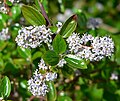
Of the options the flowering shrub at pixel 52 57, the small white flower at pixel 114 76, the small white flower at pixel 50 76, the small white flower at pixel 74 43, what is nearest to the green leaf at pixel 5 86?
the flowering shrub at pixel 52 57

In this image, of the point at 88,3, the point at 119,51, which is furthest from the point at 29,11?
the point at 88,3

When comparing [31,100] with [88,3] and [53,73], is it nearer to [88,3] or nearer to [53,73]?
[53,73]

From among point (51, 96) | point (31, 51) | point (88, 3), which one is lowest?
point (51, 96)

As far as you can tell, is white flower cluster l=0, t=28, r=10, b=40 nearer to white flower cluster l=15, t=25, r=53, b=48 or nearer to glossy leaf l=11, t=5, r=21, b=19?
glossy leaf l=11, t=5, r=21, b=19

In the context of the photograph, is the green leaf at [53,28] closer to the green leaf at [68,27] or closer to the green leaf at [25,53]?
the green leaf at [68,27]

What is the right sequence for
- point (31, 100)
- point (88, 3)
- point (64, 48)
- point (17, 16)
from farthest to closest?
point (88, 3) < point (17, 16) < point (31, 100) < point (64, 48)

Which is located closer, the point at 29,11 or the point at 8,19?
the point at 29,11

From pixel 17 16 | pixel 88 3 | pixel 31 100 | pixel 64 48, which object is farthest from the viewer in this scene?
pixel 88 3

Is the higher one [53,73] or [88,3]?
[88,3]
